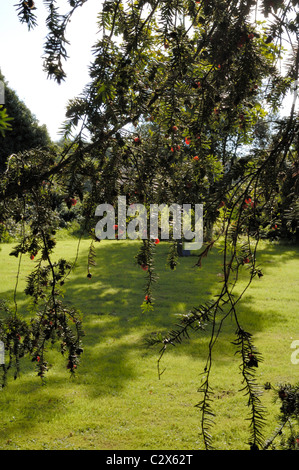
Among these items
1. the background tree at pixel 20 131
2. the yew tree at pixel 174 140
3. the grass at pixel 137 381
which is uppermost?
the background tree at pixel 20 131

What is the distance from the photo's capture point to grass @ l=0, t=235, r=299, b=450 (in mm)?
4234

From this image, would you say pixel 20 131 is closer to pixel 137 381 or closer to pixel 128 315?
pixel 128 315

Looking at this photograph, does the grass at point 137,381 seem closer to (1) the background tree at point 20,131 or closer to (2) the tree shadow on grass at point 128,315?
(2) the tree shadow on grass at point 128,315

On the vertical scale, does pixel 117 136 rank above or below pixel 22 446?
above

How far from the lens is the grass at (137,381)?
13.9ft

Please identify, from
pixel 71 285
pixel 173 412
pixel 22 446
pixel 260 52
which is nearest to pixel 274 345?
pixel 173 412

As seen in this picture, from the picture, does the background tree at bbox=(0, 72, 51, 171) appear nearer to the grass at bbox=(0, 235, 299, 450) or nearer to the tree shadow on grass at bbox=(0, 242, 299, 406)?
the tree shadow on grass at bbox=(0, 242, 299, 406)

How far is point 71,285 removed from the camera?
995cm

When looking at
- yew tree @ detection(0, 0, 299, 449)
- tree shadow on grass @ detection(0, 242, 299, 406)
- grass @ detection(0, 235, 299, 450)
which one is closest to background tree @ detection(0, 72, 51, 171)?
tree shadow on grass @ detection(0, 242, 299, 406)

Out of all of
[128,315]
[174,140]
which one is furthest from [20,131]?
[174,140]

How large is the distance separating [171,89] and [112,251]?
42.0 feet

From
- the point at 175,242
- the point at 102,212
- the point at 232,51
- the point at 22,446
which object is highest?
the point at 232,51

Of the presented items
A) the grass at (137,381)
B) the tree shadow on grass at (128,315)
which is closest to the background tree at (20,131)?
the tree shadow on grass at (128,315)

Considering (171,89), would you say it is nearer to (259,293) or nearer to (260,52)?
(260,52)
